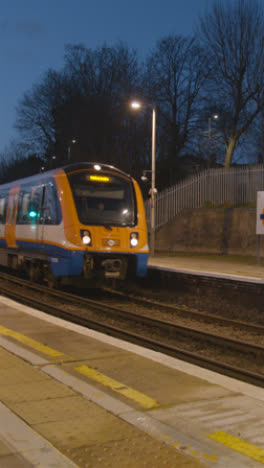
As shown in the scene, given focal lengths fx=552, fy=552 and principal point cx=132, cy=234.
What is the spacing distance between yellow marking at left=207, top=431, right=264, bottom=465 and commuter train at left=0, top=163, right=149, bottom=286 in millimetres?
8662

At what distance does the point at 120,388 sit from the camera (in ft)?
18.3

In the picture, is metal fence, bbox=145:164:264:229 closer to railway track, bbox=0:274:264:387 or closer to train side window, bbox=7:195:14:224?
train side window, bbox=7:195:14:224

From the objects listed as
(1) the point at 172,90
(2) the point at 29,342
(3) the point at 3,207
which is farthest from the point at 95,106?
(2) the point at 29,342

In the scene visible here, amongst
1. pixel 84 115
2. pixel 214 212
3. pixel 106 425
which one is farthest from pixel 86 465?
pixel 84 115

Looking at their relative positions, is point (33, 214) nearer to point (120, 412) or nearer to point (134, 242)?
point (134, 242)

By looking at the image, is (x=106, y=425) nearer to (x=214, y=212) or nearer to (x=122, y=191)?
(x=122, y=191)

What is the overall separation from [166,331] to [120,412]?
17.5ft

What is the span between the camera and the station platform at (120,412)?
3994mm

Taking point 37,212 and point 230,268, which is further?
point 230,268

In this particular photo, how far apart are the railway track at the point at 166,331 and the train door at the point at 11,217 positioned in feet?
6.72

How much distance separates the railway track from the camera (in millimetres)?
7695

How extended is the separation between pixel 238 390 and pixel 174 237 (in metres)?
20.0

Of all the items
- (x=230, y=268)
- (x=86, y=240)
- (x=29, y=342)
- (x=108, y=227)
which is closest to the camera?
(x=29, y=342)

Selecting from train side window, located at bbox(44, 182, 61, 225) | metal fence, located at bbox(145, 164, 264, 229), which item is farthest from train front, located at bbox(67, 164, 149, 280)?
metal fence, located at bbox(145, 164, 264, 229)
